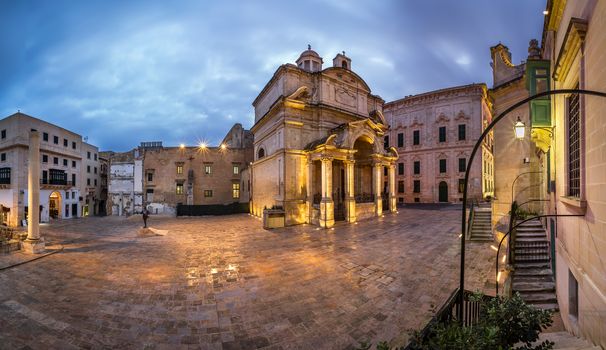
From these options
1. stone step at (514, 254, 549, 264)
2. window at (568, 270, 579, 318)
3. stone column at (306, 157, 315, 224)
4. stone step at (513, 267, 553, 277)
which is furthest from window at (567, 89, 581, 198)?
stone column at (306, 157, 315, 224)

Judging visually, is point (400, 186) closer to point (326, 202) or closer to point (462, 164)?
point (462, 164)

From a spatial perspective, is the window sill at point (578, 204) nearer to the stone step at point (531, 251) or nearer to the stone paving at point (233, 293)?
the stone paving at point (233, 293)

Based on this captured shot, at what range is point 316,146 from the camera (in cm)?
1733

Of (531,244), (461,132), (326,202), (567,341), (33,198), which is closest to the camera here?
(567,341)

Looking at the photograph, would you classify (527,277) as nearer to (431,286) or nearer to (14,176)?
(431,286)

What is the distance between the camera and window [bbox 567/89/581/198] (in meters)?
4.96

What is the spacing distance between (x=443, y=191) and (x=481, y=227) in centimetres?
1882

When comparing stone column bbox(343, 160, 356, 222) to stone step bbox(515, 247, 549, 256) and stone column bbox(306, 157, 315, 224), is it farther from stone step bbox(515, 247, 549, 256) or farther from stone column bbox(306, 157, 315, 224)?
stone step bbox(515, 247, 549, 256)

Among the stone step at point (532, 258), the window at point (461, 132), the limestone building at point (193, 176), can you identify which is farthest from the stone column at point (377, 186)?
the window at point (461, 132)

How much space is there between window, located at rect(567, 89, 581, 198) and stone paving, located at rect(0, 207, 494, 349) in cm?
319

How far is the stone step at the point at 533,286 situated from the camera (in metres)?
7.14

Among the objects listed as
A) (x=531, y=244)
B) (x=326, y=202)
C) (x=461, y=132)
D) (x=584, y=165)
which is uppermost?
(x=461, y=132)

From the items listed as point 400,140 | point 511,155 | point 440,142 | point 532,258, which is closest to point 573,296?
point 532,258

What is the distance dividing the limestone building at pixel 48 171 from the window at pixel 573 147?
35298 mm
